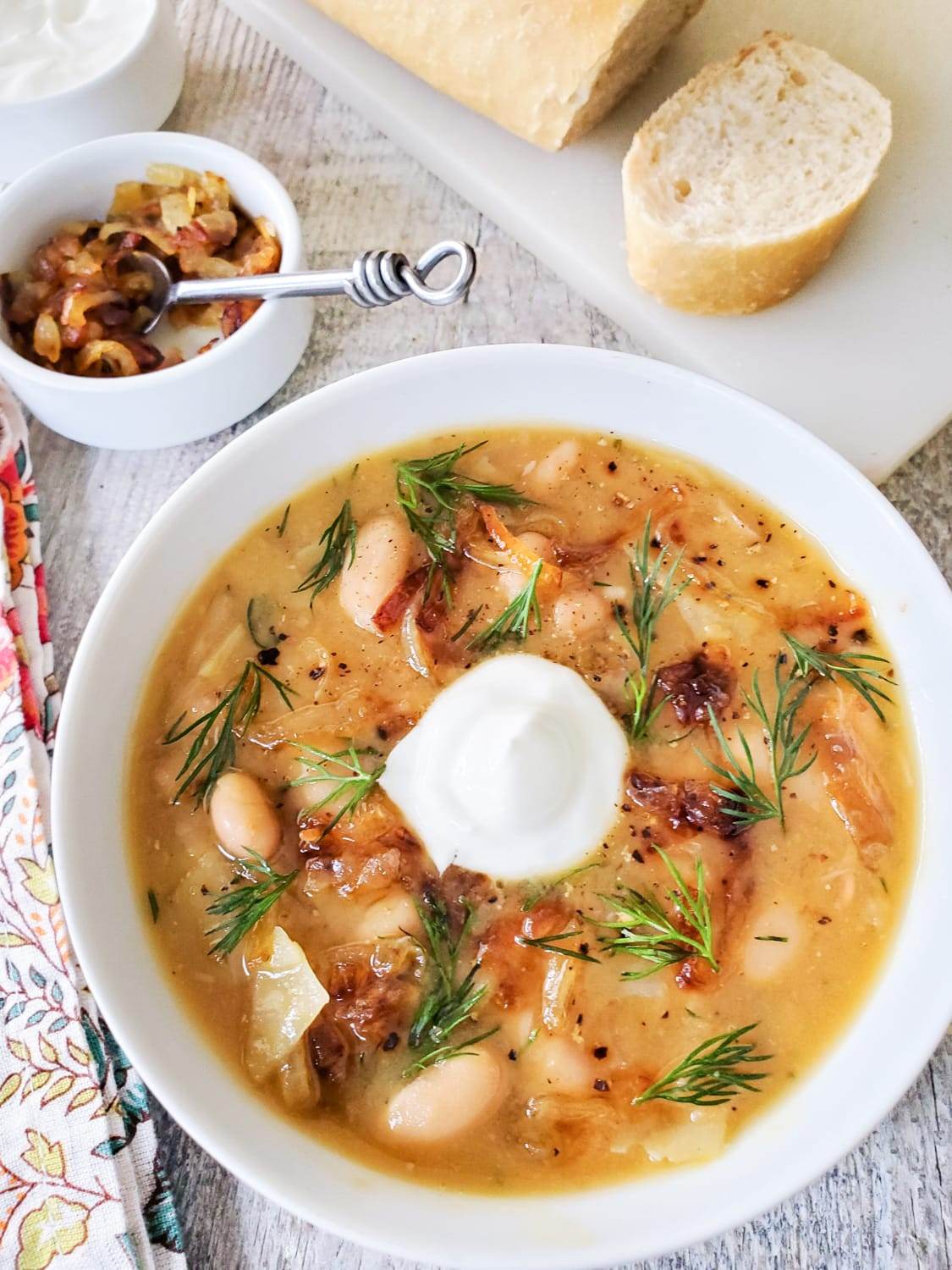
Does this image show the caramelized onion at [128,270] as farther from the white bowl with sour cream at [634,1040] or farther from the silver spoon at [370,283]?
the white bowl with sour cream at [634,1040]

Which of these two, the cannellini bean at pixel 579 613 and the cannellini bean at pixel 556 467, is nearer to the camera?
the cannellini bean at pixel 579 613

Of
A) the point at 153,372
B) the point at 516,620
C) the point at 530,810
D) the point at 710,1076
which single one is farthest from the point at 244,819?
the point at 153,372

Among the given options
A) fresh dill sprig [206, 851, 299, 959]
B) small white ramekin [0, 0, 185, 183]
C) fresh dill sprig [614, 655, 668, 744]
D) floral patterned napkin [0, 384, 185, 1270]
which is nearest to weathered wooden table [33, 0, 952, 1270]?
floral patterned napkin [0, 384, 185, 1270]

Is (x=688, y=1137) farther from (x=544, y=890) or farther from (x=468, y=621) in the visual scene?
(x=468, y=621)

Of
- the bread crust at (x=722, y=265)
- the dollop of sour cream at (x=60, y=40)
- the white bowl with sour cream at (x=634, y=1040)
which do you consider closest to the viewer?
the white bowl with sour cream at (x=634, y=1040)

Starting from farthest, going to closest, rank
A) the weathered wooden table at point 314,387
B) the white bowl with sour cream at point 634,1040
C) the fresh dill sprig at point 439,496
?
the fresh dill sprig at point 439,496 → the weathered wooden table at point 314,387 → the white bowl with sour cream at point 634,1040

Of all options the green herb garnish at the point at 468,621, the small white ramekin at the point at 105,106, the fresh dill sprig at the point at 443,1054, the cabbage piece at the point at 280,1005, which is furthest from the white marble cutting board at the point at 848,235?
the cabbage piece at the point at 280,1005

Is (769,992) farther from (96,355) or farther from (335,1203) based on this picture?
(96,355)
